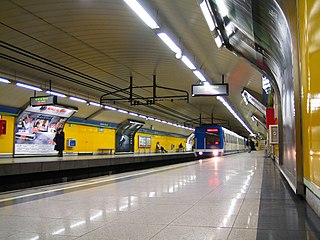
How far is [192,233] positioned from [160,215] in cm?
89

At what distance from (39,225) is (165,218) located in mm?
1399

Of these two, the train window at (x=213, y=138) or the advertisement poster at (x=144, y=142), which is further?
the advertisement poster at (x=144, y=142)

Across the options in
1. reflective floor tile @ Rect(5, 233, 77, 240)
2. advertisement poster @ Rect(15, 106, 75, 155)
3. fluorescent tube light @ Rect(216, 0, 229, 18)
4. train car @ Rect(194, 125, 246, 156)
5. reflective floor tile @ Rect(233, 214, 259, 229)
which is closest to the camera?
reflective floor tile @ Rect(5, 233, 77, 240)

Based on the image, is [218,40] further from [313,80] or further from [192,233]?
[192,233]

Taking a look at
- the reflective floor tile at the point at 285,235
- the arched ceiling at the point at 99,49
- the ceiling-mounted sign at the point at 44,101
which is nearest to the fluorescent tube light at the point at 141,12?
the arched ceiling at the point at 99,49

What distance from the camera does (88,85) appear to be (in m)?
17.7

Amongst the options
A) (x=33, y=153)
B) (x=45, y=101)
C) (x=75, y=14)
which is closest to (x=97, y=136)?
(x=33, y=153)

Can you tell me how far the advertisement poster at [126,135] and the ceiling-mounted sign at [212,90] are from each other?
15401 millimetres

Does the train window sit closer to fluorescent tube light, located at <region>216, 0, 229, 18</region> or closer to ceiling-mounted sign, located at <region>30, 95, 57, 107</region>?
ceiling-mounted sign, located at <region>30, 95, 57, 107</region>

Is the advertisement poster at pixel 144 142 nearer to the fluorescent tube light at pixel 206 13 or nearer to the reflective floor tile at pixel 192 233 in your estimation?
the fluorescent tube light at pixel 206 13

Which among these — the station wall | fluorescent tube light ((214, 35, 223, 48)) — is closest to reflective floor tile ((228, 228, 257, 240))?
the station wall

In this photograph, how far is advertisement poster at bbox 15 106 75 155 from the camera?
18.3 meters

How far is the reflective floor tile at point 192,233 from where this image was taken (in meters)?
2.96

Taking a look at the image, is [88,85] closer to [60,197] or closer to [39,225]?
[60,197]
